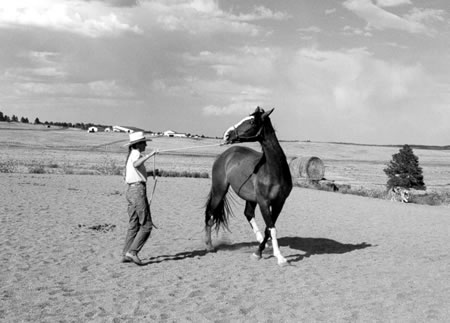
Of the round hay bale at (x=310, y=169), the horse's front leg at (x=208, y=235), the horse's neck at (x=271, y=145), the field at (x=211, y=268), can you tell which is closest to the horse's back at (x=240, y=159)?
the horse's neck at (x=271, y=145)

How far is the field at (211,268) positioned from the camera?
19.8ft

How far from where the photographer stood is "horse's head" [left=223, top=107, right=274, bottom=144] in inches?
340

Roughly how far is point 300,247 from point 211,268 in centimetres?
288

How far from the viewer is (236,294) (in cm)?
671

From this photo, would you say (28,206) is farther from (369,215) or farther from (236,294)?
(369,215)

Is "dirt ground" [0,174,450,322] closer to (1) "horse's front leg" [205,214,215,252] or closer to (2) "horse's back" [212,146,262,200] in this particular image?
(1) "horse's front leg" [205,214,215,252]

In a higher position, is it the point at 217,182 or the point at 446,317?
the point at 217,182

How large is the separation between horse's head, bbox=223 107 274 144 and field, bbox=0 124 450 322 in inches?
82.2

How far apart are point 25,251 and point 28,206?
5362 mm

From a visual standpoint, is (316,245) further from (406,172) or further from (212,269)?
(406,172)

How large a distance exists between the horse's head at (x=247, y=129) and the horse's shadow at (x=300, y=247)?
2.25m

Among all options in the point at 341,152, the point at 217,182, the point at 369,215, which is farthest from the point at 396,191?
the point at 341,152

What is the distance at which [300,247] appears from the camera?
34.6 feet

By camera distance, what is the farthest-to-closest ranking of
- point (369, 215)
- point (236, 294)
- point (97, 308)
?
point (369, 215)
point (236, 294)
point (97, 308)
